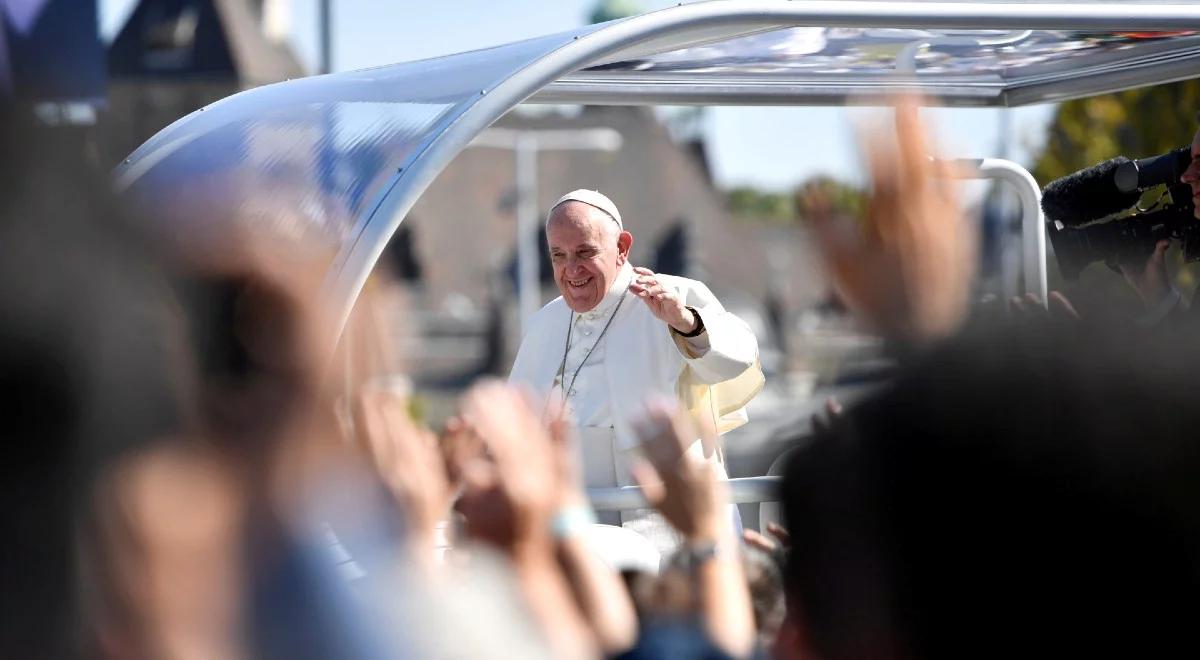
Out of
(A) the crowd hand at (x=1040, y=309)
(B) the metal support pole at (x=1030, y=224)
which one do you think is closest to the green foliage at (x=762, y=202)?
(B) the metal support pole at (x=1030, y=224)

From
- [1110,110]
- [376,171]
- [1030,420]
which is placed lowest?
[1030,420]

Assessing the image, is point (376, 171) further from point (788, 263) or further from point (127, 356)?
point (788, 263)

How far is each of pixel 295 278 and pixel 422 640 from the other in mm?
469

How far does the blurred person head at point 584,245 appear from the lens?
444cm

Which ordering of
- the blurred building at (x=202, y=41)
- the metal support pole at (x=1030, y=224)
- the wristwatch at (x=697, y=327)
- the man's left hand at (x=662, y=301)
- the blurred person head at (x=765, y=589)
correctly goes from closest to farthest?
the blurred person head at (x=765, y=589), the man's left hand at (x=662, y=301), the wristwatch at (x=697, y=327), the metal support pole at (x=1030, y=224), the blurred building at (x=202, y=41)

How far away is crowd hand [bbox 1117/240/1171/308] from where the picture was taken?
12.4 feet

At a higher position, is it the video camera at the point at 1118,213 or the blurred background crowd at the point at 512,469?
the video camera at the point at 1118,213

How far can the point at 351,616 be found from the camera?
1.87 m

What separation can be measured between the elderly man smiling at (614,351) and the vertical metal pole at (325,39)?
8.39m

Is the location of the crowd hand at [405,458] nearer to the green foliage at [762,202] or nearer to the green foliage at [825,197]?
the green foliage at [825,197]

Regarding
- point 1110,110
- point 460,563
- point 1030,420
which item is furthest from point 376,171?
point 1110,110

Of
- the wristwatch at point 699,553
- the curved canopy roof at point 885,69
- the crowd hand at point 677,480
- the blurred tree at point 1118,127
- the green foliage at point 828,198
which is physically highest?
the blurred tree at point 1118,127

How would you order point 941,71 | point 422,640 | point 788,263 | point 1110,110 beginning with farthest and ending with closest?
point 788,263 → point 1110,110 → point 941,71 → point 422,640

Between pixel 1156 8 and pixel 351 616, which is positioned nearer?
pixel 351 616
